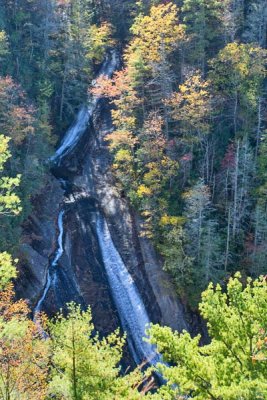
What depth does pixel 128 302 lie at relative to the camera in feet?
76.1

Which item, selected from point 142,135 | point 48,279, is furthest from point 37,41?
point 48,279

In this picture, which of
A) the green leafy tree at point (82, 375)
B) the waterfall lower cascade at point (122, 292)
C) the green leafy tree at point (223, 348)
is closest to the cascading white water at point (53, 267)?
the waterfall lower cascade at point (122, 292)

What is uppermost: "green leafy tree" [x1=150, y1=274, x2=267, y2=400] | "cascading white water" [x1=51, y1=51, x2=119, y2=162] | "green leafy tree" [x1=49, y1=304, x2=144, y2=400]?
"cascading white water" [x1=51, y1=51, x2=119, y2=162]

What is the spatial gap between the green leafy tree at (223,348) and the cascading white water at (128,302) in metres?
13.7

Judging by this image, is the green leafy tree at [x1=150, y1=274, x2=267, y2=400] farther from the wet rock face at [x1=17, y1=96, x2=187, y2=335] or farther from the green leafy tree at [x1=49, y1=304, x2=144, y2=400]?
the wet rock face at [x1=17, y1=96, x2=187, y2=335]

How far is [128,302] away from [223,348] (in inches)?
619

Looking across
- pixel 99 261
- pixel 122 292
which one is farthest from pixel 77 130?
pixel 122 292

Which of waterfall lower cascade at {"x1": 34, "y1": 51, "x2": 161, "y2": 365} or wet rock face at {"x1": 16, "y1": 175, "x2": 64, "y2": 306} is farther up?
wet rock face at {"x1": 16, "y1": 175, "x2": 64, "y2": 306}

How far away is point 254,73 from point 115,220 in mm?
13888

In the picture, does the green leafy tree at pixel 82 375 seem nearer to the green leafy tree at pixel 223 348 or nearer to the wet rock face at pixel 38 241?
the green leafy tree at pixel 223 348

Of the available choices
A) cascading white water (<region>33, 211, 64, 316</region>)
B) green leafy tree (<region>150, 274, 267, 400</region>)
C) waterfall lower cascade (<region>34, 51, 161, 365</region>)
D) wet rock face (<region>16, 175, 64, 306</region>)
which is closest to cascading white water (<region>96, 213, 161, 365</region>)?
waterfall lower cascade (<region>34, 51, 161, 365</region>)

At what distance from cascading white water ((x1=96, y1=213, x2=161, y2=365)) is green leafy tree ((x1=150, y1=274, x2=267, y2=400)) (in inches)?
540

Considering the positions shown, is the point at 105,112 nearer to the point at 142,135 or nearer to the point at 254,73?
the point at 142,135

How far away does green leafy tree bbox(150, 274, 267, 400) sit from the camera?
7199mm
